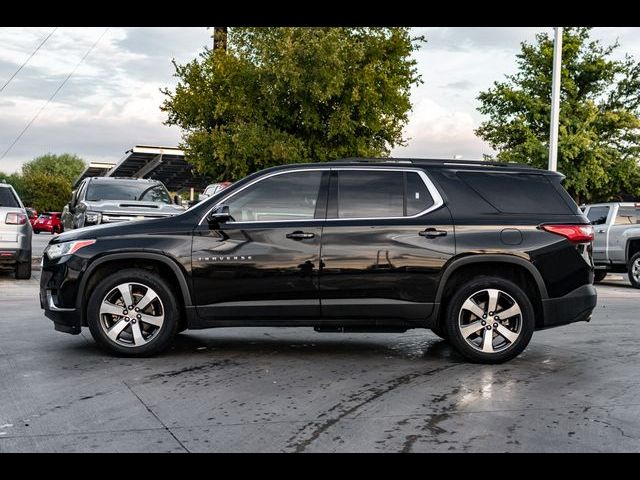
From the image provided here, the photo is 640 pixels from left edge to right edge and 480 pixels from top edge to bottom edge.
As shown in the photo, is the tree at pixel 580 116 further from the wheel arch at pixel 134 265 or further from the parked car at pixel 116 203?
the wheel arch at pixel 134 265

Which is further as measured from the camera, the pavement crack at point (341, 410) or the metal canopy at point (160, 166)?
the metal canopy at point (160, 166)

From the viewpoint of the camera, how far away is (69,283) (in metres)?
6.92

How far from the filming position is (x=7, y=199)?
46.9ft

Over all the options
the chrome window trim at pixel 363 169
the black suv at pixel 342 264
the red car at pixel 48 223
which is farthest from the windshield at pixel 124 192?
the red car at pixel 48 223

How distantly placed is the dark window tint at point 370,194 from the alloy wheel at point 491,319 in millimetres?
1036

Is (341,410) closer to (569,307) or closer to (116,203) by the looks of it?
(569,307)

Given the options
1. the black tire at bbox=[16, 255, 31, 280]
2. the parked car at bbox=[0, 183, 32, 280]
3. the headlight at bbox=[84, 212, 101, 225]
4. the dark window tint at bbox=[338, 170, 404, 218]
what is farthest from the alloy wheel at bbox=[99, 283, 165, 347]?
the black tire at bbox=[16, 255, 31, 280]

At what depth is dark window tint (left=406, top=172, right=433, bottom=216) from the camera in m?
6.94

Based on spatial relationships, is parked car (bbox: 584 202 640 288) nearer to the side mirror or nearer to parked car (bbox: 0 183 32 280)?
parked car (bbox: 0 183 32 280)

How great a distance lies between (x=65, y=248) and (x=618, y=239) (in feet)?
45.3

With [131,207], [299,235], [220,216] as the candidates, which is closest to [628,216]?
[131,207]

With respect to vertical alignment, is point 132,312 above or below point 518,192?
below

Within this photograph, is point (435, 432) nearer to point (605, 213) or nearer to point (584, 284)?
point (584, 284)

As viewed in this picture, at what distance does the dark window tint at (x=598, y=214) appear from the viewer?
18125 mm
